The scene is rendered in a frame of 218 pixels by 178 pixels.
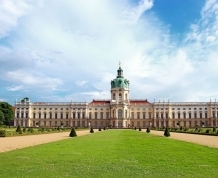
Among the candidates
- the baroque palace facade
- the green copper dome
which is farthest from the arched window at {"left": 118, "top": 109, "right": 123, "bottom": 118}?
the green copper dome

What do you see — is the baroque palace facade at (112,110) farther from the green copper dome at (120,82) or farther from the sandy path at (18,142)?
the sandy path at (18,142)

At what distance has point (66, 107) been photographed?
8819cm

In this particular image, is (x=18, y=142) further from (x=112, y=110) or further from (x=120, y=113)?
(x=112, y=110)

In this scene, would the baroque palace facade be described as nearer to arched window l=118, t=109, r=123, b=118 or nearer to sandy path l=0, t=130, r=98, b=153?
arched window l=118, t=109, r=123, b=118

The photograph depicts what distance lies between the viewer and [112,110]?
83.9 m

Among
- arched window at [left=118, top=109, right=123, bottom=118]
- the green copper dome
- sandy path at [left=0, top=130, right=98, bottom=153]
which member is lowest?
sandy path at [left=0, top=130, right=98, bottom=153]

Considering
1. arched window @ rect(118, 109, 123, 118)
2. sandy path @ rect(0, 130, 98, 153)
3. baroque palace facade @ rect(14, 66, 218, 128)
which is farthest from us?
baroque palace facade @ rect(14, 66, 218, 128)

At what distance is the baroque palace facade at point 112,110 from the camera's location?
281ft

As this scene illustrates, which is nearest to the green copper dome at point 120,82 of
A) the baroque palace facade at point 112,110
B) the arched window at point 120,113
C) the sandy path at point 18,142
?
the baroque palace facade at point 112,110

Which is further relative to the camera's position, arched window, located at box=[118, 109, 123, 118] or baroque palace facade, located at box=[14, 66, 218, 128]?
baroque palace facade, located at box=[14, 66, 218, 128]

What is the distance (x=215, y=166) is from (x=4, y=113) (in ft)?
225

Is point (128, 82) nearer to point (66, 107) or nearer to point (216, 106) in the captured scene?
point (66, 107)

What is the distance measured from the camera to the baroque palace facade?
8550 centimetres

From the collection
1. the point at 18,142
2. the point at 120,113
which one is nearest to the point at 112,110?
the point at 120,113
